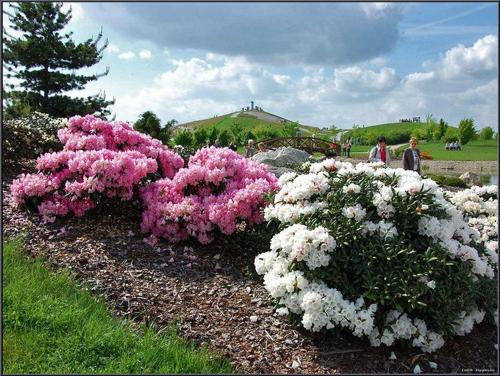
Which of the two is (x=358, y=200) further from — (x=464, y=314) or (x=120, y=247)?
(x=120, y=247)

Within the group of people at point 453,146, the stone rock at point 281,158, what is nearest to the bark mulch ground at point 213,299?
the stone rock at point 281,158

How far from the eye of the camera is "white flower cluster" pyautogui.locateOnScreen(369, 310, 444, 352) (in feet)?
12.3

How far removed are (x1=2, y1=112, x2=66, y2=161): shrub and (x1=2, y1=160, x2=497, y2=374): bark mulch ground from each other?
2.44 m

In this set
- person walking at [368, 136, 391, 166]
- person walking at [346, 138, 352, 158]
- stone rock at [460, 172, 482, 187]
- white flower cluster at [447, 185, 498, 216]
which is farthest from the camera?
stone rock at [460, 172, 482, 187]

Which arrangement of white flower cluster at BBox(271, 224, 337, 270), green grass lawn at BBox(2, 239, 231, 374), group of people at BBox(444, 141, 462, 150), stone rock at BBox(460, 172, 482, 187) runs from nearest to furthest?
green grass lawn at BBox(2, 239, 231, 374) → white flower cluster at BBox(271, 224, 337, 270) → group of people at BBox(444, 141, 462, 150) → stone rock at BBox(460, 172, 482, 187)

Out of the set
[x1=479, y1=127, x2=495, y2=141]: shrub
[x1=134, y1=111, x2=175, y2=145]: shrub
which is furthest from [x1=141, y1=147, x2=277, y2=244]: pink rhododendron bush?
[x1=134, y1=111, x2=175, y2=145]: shrub

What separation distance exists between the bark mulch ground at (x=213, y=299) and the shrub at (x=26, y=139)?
96.0 inches

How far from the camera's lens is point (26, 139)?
8500 millimetres

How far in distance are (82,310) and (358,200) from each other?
8.08 ft

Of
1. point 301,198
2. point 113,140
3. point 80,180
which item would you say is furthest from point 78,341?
point 113,140

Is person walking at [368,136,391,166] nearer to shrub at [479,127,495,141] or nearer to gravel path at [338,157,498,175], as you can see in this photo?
shrub at [479,127,495,141]

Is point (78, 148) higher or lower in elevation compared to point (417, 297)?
higher

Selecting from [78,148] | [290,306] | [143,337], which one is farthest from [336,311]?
[78,148]

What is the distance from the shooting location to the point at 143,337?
369 centimetres
